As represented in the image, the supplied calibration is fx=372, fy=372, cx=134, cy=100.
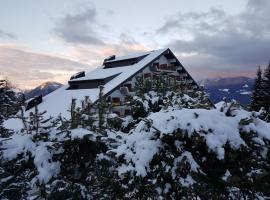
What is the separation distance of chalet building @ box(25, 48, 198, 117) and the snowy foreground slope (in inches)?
986

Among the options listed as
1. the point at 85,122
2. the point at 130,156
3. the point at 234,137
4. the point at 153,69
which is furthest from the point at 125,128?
the point at 153,69

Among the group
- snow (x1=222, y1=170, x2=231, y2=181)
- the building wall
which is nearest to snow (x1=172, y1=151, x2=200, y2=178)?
snow (x1=222, y1=170, x2=231, y2=181)

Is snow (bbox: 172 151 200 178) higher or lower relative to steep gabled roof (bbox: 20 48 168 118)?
lower

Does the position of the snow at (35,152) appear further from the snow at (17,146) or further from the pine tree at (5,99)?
the pine tree at (5,99)

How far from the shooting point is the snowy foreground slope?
5.73 m

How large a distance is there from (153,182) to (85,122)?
2337 millimetres

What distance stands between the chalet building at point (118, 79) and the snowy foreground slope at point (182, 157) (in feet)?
82.1

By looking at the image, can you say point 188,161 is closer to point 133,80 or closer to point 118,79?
point 118,79

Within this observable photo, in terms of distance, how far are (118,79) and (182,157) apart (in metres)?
30.7

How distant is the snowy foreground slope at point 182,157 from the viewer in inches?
226

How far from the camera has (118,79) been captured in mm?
36188

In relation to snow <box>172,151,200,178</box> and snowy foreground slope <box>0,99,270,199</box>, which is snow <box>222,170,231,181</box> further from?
snow <box>172,151,200,178</box>

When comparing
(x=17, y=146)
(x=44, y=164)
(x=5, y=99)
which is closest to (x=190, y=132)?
(x=44, y=164)

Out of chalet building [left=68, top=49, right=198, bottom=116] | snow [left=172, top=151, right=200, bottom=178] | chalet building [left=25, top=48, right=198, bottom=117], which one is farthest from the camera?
chalet building [left=68, top=49, right=198, bottom=116]
